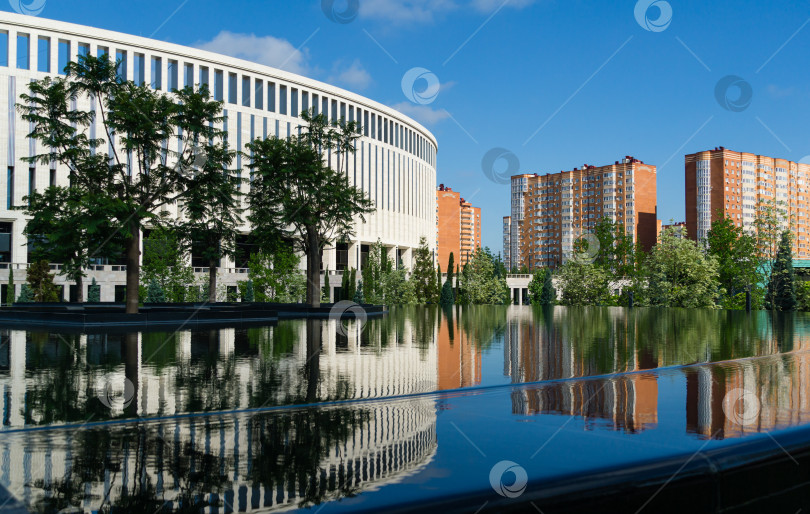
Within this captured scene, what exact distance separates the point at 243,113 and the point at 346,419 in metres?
52.4

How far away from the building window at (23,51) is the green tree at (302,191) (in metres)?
30.5

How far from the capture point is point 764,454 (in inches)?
155

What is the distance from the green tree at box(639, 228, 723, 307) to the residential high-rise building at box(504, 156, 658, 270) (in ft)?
214

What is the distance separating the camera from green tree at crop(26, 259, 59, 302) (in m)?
40.3

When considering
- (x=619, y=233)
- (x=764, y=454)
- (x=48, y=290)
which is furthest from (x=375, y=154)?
(x=764, y=454)

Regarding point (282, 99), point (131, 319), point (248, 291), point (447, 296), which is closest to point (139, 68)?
point (282, 99)

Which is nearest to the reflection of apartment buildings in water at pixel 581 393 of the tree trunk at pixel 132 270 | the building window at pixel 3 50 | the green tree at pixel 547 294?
the tree trunk at pixel 132 270

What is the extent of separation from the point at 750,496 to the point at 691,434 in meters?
0.74

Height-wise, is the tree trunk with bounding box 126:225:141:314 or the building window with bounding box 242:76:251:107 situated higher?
the building window with bounding box 242:76:251:107

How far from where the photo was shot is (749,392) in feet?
21.2

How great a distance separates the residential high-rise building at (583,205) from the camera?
109 meters

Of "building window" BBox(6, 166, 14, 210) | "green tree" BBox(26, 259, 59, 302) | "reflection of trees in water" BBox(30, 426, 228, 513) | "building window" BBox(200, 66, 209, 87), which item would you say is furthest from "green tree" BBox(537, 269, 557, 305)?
"reflection of trees in water" BBox(30, 426, 228, 513)

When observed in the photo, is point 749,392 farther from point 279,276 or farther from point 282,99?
point 282,99

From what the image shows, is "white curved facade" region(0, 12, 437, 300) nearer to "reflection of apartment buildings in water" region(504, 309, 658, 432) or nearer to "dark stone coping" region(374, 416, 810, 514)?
"reflection of apartment buildings in water" region(504, 309, 658, 432)
